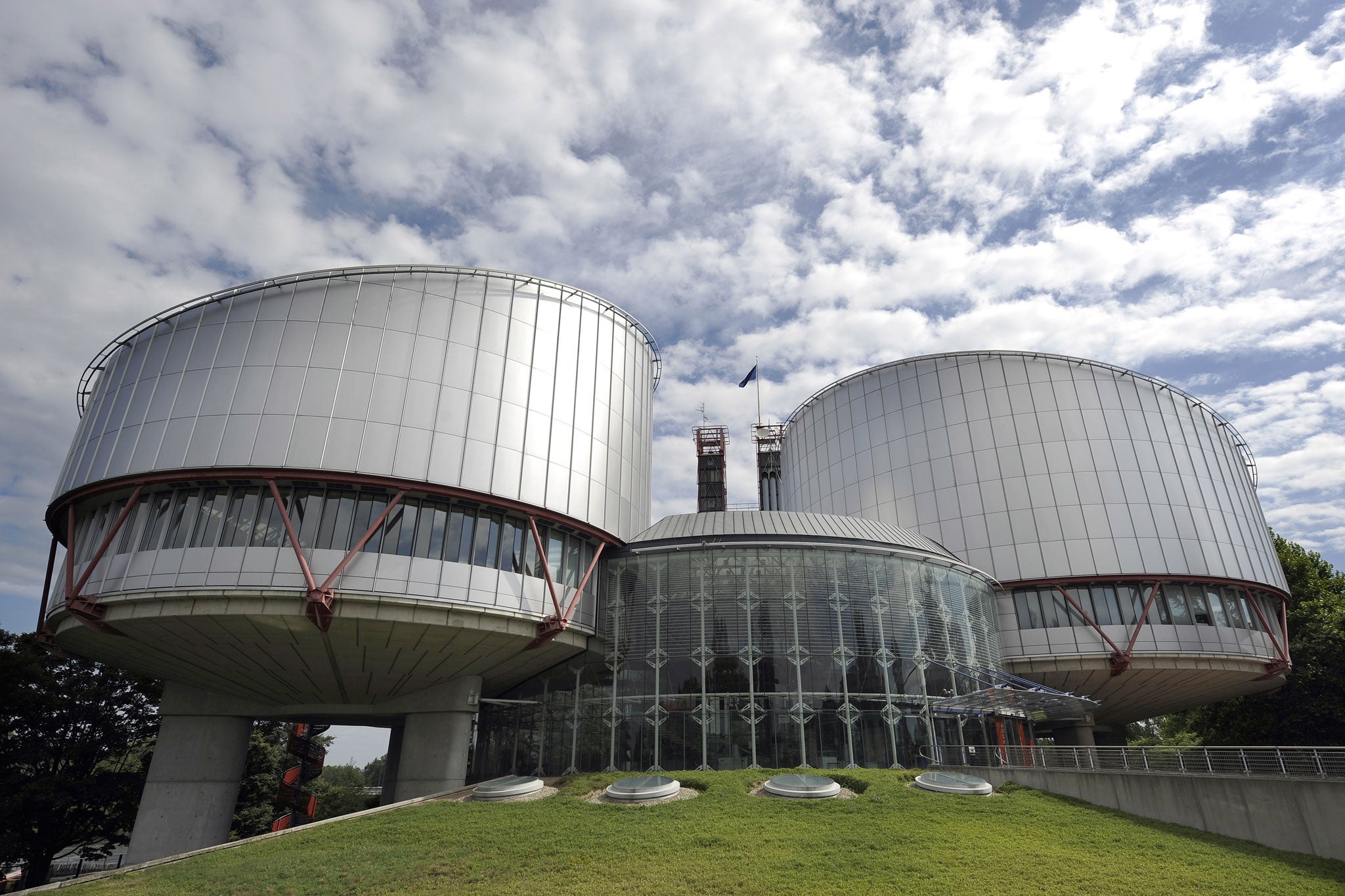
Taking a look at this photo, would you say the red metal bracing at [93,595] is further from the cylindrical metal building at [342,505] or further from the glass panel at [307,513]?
the glass panel at [307,513]

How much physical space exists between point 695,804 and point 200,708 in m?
27.0

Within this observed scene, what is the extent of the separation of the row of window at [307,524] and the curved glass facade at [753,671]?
674 centimetres

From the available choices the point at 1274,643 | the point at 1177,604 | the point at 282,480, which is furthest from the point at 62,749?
the point at 1274,643

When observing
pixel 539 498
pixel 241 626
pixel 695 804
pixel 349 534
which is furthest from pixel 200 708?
pixel 695 804

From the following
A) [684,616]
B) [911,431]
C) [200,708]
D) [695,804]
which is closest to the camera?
[695,804]

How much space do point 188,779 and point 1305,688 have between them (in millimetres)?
64666

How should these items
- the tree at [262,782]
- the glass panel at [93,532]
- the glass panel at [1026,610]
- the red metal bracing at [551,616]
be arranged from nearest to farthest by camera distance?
1. the glass panel at [93,532]
2. the red metal bracing at [551,616]
3. the glass panel at [1026,610]
4. the tree at [262,782]

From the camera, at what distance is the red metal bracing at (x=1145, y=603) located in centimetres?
4178

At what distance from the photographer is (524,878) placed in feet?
56.6

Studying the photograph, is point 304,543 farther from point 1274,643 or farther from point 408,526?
point 1274,643

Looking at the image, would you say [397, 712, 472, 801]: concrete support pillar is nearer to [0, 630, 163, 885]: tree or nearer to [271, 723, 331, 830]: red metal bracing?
[0, 630, 163, 885]: tree

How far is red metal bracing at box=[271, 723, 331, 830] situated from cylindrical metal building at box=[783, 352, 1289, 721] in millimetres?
51801

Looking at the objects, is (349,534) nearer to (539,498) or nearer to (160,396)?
(539,498)

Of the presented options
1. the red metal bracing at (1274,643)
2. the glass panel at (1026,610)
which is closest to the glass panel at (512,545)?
the glass panel at (1026,610)
